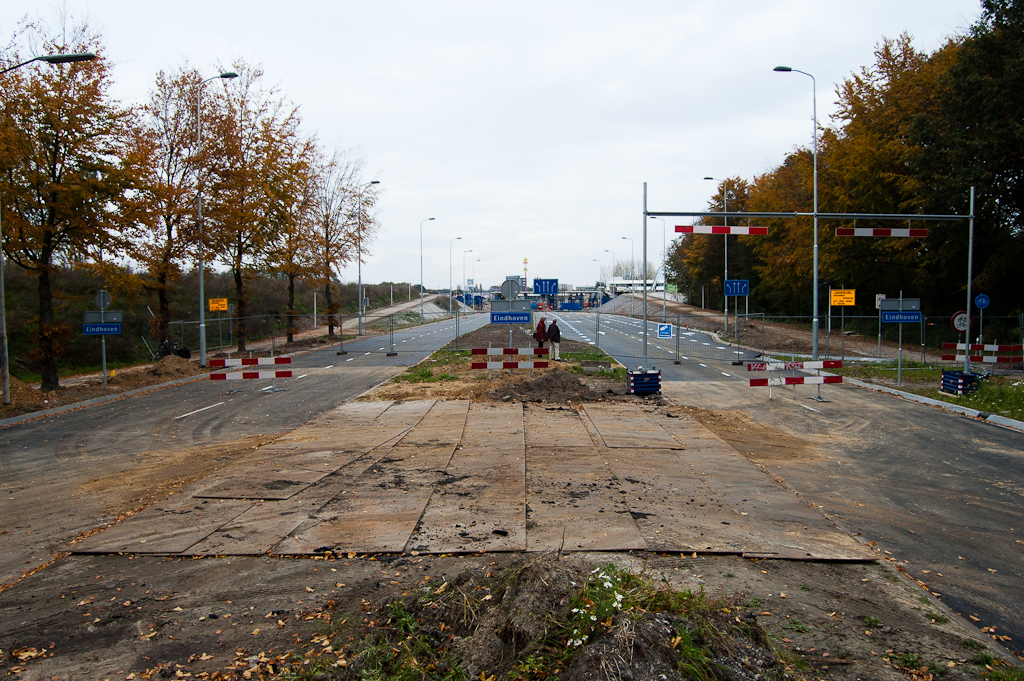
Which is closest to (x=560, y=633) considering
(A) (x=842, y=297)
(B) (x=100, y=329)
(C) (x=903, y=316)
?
(B) (x=100, y=329)

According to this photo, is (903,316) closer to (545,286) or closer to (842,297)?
(842,297)

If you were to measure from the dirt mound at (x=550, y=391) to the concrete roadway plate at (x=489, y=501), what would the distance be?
4020 mm

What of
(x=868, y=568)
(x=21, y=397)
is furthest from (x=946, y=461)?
(x=21, y=397)

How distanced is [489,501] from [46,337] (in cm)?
1787

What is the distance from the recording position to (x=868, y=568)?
6512 mm

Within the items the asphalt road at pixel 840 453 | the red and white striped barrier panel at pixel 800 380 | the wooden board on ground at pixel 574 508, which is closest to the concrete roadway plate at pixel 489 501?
the wooden board on ground at pixel 574 508

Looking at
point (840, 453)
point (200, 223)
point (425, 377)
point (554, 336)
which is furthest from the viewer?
point (554, 336)

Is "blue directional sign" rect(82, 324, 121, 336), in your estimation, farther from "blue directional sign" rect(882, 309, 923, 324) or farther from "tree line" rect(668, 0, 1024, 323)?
"tree line" rect(668, 0, 1024, 323)

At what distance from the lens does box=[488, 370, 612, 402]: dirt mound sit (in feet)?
57.2

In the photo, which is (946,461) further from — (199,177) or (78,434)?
(199,177)

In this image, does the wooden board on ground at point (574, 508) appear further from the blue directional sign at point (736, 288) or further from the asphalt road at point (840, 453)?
the blue directional sign at point (736, 288)

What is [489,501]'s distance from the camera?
334 inches

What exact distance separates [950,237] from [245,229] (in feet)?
114

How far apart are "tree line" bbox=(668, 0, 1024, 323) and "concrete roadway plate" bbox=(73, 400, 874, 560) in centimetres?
2288
